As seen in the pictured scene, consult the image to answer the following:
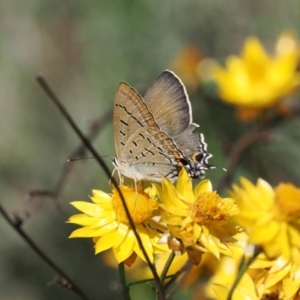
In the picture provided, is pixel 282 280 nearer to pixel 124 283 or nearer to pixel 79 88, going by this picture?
pixel 124 283

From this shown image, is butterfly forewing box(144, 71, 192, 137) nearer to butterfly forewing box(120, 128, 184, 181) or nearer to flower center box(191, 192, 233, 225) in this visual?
butterfly forewing box(120, 128, 184, 181)

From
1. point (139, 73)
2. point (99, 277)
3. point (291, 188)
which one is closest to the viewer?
point (291, 188)

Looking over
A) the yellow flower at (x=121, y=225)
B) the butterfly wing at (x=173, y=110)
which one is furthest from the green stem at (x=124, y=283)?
the butterfly wing at (x=173, y=110)

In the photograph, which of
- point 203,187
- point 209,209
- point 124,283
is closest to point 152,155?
point 203,187

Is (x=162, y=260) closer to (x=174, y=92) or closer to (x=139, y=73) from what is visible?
(x=174, y=92)

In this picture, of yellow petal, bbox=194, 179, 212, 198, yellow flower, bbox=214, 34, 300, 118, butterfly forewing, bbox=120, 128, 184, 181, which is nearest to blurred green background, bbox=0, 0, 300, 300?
yellow flower, bbox=214, 34, 300, 118

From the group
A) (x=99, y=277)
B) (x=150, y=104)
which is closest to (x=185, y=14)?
(x=99, y=277)

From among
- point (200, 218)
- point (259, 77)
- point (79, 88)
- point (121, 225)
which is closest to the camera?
point (200, 218)

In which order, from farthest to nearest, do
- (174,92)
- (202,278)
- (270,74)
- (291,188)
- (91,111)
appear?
(91,111)
(270,74)
(202,278)
(174,92)
(291,188)
